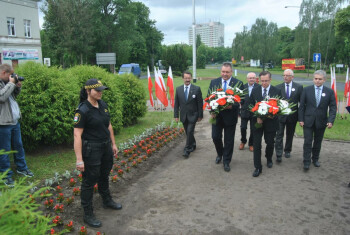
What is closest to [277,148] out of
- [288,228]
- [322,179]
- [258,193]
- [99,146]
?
[322,179]

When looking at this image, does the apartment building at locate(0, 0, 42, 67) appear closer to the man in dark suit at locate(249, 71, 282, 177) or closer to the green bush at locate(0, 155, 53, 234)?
the man in dark suit at locate(249, 71, 282, 177)

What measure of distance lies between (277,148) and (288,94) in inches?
51.4

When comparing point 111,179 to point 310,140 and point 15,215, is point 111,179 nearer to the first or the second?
point 15,215

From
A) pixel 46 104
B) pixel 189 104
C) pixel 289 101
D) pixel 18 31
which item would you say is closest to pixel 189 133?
pixel 189 104

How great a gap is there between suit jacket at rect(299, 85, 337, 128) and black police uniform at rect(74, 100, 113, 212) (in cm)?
431

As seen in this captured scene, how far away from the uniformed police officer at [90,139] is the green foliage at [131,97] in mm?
6047

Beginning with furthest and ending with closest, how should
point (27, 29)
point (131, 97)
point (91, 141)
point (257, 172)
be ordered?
1. point (27, 29)
2. point (131, 97)
3. point (257, 172)
4. point (91, 141)

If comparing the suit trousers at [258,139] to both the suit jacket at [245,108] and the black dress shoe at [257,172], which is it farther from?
the suit jacket at [245,108]

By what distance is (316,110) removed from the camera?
595cm

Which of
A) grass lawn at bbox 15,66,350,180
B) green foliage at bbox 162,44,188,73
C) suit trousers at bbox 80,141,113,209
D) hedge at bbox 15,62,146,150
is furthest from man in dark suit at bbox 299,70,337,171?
green foliage at bbox 162,44,188,73

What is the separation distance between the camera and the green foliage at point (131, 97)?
998cm

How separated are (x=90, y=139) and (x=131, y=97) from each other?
6.42 m

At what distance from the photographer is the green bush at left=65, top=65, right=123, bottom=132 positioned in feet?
25.5

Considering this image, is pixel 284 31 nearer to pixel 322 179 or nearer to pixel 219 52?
pixel 219 52
